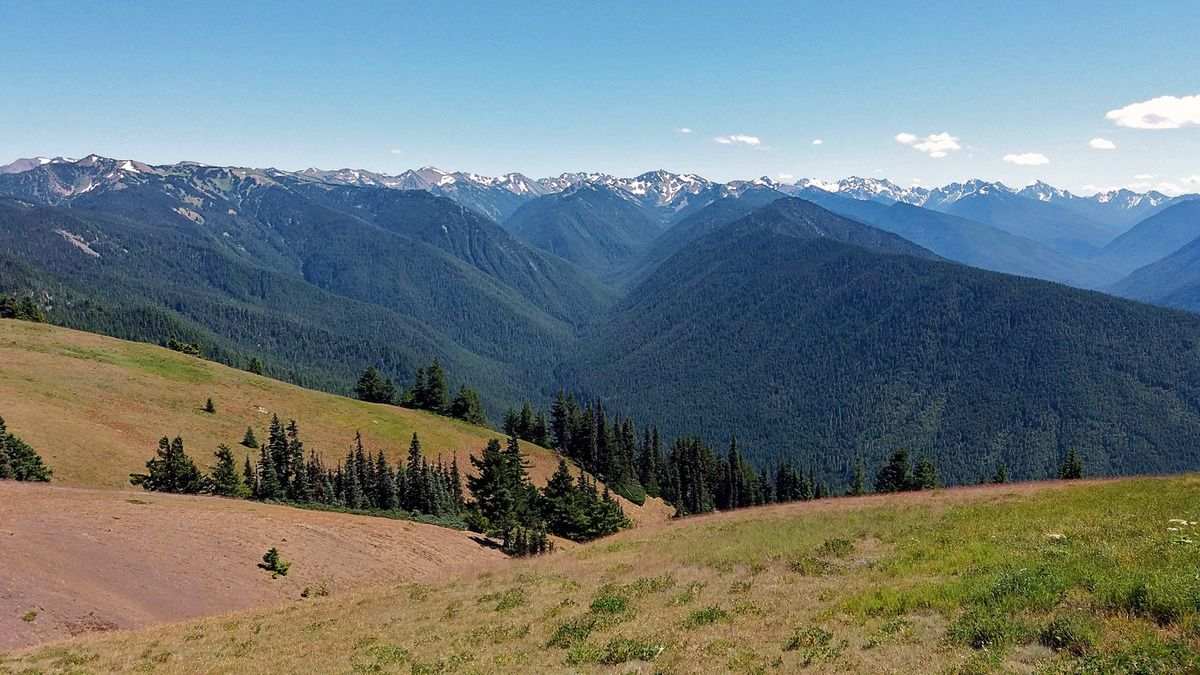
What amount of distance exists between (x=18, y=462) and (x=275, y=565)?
35.6 metres

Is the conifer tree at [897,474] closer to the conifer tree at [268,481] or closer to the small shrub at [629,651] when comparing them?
the conifer tree at [268,481]

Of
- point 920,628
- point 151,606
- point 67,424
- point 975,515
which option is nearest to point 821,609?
point 920,628

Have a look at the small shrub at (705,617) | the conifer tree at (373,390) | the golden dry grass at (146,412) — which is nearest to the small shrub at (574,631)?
the small shrub at (705,617)

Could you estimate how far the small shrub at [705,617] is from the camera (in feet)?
59.6

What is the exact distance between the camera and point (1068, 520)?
79.4ft

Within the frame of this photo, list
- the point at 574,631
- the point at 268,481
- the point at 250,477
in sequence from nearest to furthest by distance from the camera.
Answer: the point at 574,631
the point at 268,481
the point at 250,477

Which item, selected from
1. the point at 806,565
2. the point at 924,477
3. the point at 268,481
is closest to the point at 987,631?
the point at 806,565

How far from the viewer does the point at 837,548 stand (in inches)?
1035

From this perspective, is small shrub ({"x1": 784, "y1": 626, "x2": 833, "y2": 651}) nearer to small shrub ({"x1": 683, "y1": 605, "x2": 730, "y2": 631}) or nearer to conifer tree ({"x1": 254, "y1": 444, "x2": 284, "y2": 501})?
small shrub ({"x1": 683, "y1": 605, "x2": 730, "y2": 631})

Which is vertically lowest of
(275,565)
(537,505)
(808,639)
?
(537,505)

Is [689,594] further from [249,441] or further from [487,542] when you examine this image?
[249,441]

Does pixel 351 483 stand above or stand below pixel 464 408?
below

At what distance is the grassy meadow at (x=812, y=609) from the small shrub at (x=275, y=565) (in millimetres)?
7369

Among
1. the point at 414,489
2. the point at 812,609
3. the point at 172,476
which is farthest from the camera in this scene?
the point at 414,489
